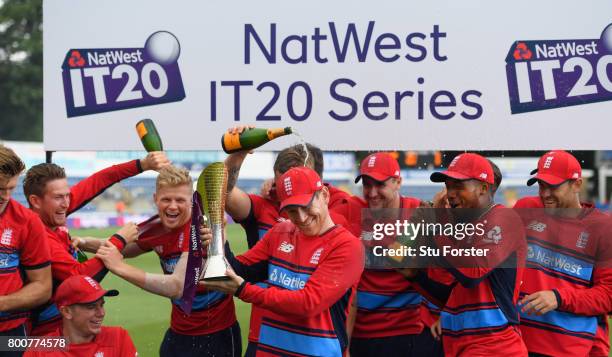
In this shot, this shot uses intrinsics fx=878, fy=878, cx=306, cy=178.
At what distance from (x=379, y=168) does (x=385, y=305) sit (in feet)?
2.78

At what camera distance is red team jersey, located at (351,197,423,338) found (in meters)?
5.35

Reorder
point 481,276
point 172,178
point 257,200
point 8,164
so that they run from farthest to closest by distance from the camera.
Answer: point 257,200 < point 172,178 < point 481,276 < point 8,164

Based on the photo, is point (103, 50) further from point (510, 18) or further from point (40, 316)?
point (510, 18)

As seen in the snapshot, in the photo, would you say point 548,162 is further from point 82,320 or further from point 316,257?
point 82,320

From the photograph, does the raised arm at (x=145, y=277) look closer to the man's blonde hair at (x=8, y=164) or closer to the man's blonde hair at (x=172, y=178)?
the man's blonde hair at (x=172, y=178)

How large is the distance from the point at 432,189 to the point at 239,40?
2530cm

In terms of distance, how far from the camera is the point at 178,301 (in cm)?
516

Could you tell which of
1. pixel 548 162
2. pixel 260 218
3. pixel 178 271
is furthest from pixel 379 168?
pixel 178 271

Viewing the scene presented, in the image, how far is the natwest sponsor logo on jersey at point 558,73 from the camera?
220 inches

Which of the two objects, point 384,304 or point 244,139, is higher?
point 244,139

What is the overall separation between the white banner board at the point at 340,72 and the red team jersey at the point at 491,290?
118cm

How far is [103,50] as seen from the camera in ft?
19.3

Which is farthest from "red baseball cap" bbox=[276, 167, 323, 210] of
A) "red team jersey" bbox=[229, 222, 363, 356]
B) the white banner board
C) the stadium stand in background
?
the stadium stand in background

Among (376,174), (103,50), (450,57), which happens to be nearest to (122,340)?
(376,174)
